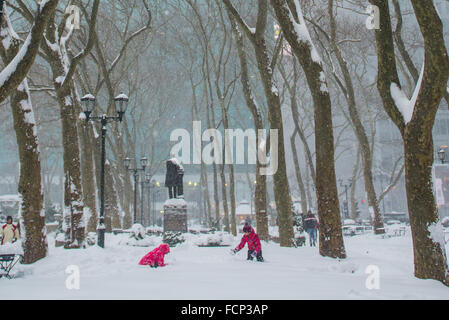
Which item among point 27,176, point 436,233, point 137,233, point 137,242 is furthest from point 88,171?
point 436,233

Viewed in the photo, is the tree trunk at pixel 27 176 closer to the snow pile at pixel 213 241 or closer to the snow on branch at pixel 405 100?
the snow pile at pixel 213 241

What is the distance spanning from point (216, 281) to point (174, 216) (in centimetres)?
973

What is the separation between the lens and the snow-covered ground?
5340mm

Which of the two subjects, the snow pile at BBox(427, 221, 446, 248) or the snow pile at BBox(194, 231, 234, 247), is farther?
the snow pile at BBox(194, 231, 234, 247)

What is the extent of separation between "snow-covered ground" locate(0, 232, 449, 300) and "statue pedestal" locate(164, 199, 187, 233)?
6123 mm

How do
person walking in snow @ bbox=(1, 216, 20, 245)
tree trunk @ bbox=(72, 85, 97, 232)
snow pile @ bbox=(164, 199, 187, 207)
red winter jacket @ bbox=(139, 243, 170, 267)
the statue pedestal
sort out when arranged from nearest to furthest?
red winter jacket @ bbox=(139, 243, 170, 267)
person walking in snow @ bbox=(1, 216, 20, 245)
tree trunk @ bbox=(72, 85, 97, 232)
the statue pedestal
snow pile @ bbox=(164, 199, 187, 207)

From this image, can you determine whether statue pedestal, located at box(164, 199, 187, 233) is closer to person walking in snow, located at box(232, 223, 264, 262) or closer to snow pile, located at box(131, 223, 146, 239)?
snow pile, located at box(131, 223, 146, 239)

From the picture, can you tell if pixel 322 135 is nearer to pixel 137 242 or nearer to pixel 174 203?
pixel 137 242

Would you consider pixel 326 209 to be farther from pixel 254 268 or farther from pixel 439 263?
pixel 439 263

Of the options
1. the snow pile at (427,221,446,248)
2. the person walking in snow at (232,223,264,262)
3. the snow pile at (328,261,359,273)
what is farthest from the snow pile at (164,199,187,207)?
the snow pile at (427,221,446,248)

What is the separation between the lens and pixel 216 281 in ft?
20.4

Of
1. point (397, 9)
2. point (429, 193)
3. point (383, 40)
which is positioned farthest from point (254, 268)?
point (397, 9)
